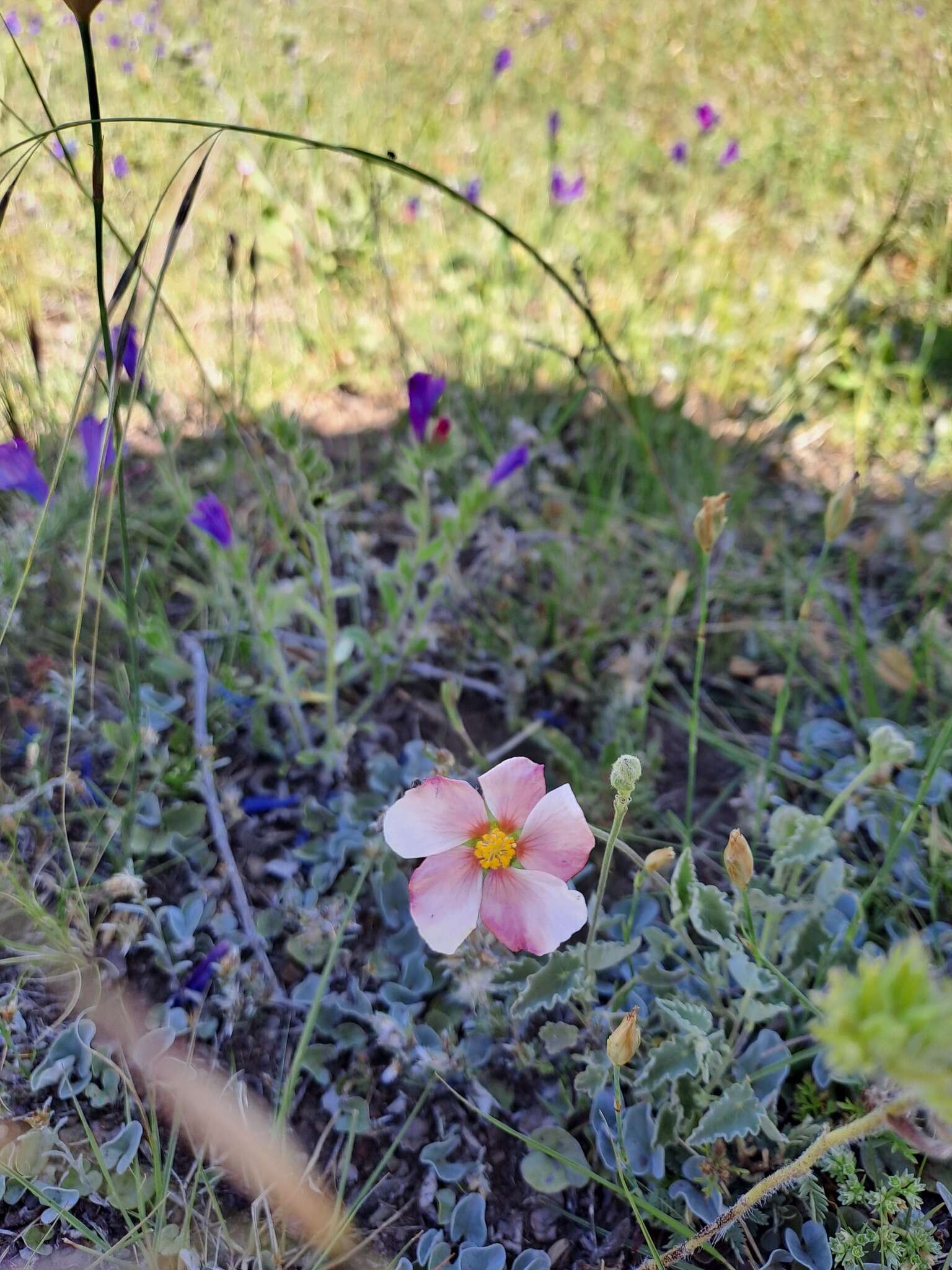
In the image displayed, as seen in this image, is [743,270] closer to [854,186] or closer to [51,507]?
[854,186]

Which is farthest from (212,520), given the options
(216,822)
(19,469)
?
(216,822)

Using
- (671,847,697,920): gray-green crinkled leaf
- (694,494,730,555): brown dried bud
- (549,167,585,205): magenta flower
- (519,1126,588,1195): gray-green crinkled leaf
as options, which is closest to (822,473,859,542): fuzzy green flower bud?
(694,494,730,555): brown dried bud

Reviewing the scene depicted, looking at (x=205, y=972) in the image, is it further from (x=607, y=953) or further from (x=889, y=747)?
(x=889, y=747)

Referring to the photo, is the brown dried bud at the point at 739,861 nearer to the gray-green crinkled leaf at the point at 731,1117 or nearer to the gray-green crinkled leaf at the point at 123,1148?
the gray-green crinkled leaf at the point at 731,1117

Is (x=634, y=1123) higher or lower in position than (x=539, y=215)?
lower

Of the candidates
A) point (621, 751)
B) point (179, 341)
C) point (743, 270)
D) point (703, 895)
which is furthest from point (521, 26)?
point (703, 895)

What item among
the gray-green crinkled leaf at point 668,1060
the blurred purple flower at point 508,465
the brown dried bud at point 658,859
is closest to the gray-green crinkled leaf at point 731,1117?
the gray-green crinkled leaf at point 668,1060
